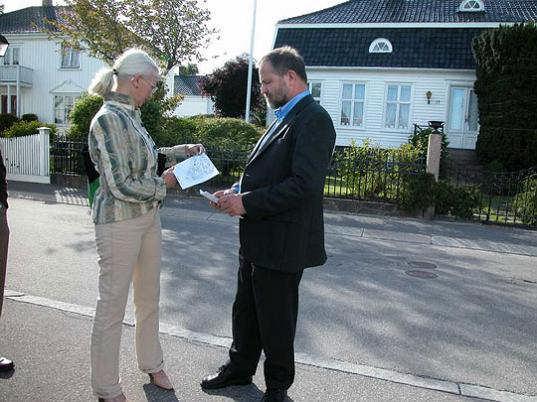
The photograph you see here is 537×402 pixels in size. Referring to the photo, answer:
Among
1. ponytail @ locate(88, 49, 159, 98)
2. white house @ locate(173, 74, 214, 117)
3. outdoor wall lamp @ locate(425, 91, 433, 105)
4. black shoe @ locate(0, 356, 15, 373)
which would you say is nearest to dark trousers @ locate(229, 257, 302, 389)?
ponytail @ locate(88, 49, 159, 98)

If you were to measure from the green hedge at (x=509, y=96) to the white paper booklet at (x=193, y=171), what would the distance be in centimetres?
1623

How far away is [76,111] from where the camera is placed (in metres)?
14.3

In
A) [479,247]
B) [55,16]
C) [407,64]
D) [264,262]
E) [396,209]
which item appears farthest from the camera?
[55,16]

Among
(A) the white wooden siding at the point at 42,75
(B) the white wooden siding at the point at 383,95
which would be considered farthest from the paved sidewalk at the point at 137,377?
(A) the white wooden siding at the point at 42,75

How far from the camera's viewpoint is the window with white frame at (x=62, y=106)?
33.8 metres

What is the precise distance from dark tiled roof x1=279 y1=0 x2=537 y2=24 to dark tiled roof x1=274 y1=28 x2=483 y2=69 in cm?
53

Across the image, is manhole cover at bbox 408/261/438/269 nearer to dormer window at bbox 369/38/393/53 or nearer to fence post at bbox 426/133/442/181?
fence post at bbox 426/133/442/181

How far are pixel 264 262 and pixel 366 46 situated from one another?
67.0 ft

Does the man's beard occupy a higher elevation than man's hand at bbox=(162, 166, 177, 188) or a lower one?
higher

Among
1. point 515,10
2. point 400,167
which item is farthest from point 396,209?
point 515,10

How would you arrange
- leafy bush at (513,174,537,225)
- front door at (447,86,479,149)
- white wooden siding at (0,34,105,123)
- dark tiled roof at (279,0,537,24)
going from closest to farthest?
leafy bush at (513,174,537,225) → front door at (447,86,479,149) → dark tiled roof at (279,0,537,24) → white wooden siding at (0,34,105,123)

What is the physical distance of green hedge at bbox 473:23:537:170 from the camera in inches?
690

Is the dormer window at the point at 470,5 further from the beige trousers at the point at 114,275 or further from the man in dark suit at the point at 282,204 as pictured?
the beige trousers at the point at 114,275

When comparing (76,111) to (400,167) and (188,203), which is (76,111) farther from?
(400,167)
